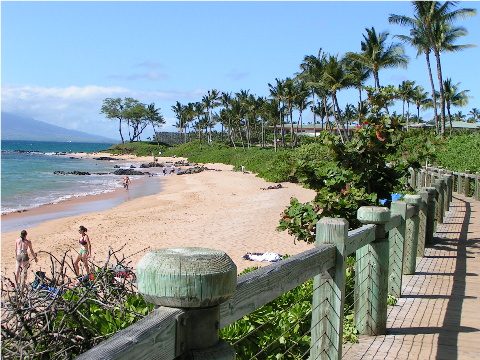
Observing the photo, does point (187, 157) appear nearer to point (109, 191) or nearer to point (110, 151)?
point (110, 151)

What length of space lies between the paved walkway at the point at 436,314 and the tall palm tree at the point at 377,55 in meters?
37.7

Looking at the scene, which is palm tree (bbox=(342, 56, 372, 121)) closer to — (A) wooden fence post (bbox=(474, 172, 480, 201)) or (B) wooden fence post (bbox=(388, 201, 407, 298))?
(A) wooden fence post (bbox=(474, 172, 480, 201))

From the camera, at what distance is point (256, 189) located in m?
33.5

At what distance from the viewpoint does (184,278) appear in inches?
54.9

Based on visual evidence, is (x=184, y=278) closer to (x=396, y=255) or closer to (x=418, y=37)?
(x=396, y=255)

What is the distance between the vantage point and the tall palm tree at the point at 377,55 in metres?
43.8

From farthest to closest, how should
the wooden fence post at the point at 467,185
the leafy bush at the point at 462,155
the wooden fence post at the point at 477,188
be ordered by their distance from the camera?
the leafy bush at the point at 462,155 < the wooden fence post at the point at 467,185 < the wooden fence post at the point at 477,188

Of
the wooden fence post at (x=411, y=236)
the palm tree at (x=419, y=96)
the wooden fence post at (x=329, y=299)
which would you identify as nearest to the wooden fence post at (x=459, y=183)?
the wooden fence post at (x=411, y=236)

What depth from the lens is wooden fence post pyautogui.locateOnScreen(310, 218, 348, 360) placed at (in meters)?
3.06

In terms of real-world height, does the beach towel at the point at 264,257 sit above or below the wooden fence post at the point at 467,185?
below

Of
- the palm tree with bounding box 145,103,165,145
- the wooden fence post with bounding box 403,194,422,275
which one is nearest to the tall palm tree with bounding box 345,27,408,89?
the wooden fence post with bounding box 403,194,422,275

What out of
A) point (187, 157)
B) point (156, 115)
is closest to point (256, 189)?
point (187, 157)

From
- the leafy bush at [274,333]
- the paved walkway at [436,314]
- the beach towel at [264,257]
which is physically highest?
the leafy bush at [274,333]

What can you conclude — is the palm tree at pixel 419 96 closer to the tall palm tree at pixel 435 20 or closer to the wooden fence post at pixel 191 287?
the tall palm tree at pixel 435 20
